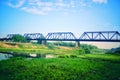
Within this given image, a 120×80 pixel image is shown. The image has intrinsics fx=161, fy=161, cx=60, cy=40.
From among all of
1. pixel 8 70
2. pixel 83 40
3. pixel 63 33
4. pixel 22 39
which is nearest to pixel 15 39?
pixel 22 39

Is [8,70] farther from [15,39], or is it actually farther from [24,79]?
[15,39]

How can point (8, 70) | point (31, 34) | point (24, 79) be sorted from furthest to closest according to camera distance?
point (31, 34) < point (8, 70) < point (24, 79)

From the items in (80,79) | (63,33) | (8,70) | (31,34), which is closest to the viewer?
(80,79)

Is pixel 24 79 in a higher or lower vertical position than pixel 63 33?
lower

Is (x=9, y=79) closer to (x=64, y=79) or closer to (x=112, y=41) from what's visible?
(x=64, y=79)

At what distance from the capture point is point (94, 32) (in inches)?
2746

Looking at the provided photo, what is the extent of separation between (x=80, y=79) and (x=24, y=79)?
4.78 metres

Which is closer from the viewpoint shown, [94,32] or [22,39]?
[94,32]

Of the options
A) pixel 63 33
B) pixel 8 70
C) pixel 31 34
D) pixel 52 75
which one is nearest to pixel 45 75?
pixel 52 75

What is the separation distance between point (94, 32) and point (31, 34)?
156 feet

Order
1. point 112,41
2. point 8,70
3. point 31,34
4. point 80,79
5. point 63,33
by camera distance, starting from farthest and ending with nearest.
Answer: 1. point 31,34
2. point 63,33
3. point 112,41
4. point 8,70
5. point 80,79

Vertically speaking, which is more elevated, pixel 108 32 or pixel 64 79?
pixel 108 32

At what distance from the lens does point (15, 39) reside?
289ft

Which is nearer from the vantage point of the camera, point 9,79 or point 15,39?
point 9,79
